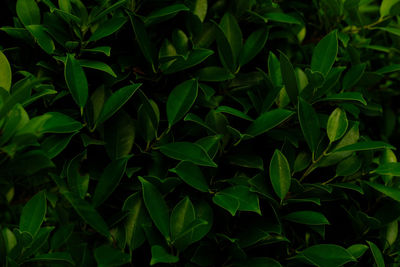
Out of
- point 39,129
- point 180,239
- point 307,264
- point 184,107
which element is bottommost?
point 307,264

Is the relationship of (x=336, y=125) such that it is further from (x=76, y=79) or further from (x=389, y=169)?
(x=76, y=79)

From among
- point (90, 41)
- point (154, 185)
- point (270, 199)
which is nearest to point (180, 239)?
point (154, 185)

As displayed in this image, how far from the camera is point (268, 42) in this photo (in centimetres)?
152

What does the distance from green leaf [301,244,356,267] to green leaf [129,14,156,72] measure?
2.22 feet

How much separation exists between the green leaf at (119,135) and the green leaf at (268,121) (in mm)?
331

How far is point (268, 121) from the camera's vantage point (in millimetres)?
1194

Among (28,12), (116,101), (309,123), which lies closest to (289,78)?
(309,123)

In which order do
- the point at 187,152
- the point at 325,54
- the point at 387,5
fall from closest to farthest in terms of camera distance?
the point at 187,152
the point at 325,54
the point at 387,5

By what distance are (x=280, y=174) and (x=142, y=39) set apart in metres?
0.52

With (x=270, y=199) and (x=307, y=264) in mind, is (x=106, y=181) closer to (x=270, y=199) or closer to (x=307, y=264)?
(x=270, y=199)

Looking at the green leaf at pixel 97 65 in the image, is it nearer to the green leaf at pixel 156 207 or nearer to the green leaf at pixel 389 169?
the green leaf at pixel 156 207

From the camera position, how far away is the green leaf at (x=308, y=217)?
1.17 metres

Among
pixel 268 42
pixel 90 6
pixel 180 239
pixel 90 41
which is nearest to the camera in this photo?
pixel 180 239

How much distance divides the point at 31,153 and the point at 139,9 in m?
0.59
